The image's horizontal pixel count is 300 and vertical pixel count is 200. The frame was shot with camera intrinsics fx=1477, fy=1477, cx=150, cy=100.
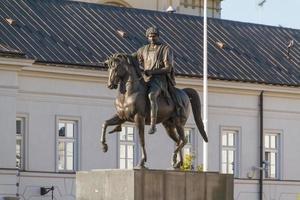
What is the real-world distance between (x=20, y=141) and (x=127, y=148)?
15.9ft

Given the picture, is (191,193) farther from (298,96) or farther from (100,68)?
(298,96)

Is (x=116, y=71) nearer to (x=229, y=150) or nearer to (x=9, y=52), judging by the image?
(x=9, y=52)

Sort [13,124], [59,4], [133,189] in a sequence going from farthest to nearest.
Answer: [59,4] < [13,124] < [133,189]

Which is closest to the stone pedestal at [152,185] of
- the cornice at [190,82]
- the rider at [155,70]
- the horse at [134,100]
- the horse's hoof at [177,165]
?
the horse at [134,100]

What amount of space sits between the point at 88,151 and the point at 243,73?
8.05m

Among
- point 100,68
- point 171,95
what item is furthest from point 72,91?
point 171,95

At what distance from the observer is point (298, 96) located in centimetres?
5881

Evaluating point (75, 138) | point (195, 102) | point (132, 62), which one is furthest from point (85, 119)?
point (132, 62)

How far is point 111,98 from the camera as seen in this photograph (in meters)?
53.2

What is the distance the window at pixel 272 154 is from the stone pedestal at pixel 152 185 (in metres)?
28.0

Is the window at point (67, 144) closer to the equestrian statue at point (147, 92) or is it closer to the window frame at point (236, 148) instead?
the window frame at point (236, 148)

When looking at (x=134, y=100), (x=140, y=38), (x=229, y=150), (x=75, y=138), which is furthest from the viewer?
(x=229, y=150)

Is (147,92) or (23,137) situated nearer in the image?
(147,92)

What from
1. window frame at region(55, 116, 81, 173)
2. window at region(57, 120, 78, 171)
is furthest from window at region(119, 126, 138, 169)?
window at region(57, 120, 78, 171)
